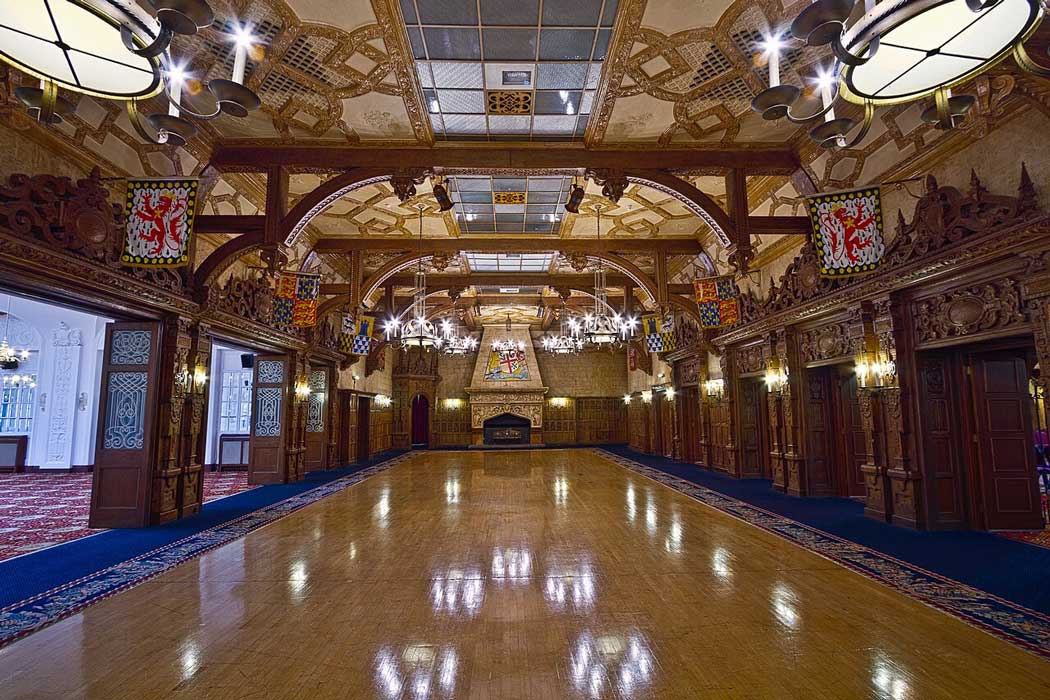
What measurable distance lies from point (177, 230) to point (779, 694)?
630 cm

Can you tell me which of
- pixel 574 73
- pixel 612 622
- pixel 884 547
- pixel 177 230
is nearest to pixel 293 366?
pixel 177 230

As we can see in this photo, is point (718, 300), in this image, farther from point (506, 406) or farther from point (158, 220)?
point (506, 406)

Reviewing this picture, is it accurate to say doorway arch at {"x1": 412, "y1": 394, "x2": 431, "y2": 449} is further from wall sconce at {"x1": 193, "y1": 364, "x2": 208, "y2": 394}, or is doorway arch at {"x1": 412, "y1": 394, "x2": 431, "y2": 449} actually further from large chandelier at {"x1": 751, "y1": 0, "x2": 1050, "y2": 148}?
large chandelier at {"x1": 751, "y1": 0, "x2": 1050, "y2": 148}

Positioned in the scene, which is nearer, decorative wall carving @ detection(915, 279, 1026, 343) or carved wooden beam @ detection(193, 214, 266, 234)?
decorative wall carving @ detection(915, 279, 1026, 343)

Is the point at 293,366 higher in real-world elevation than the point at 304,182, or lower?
lower

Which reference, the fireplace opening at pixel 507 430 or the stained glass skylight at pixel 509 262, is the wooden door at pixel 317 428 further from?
the fireplace opening at pixel 507 430

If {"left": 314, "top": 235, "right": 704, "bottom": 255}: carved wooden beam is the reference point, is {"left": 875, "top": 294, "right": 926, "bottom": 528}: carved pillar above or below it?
below

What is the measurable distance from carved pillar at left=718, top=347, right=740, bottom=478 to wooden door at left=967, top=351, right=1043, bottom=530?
5018mm

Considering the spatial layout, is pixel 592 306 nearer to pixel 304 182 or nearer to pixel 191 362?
pixel 304 182

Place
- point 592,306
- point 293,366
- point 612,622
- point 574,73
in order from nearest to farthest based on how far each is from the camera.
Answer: point 612,622 → point 574,73 → point 293,366 → point 592,306

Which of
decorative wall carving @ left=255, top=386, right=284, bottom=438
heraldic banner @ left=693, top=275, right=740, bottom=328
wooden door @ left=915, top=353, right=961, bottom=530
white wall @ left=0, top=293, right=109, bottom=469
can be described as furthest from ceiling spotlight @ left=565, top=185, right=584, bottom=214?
white wall @ left=0, top=293, right=109, bottom=469

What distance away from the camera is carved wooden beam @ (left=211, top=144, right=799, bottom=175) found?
698 cm

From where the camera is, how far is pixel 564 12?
4766 mm

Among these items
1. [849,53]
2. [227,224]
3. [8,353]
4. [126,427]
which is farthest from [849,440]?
[8,353]
